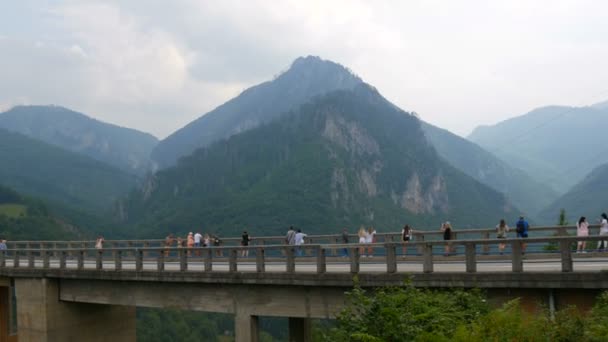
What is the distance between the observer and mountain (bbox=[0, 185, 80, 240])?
→ 164000 mm

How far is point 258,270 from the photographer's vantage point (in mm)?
18578

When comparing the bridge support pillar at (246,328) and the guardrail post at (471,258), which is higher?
the guardrail post at (471,258)

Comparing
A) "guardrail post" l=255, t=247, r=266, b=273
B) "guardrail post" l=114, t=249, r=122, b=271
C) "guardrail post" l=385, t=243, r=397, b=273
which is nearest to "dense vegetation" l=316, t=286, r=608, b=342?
"guardrail post" l=385, t=243, r=397, b=273

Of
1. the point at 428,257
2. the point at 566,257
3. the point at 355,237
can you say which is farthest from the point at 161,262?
the point at 566,257

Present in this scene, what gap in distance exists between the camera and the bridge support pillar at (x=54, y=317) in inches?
975

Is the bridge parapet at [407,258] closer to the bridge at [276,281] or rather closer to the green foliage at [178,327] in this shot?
the bridge at [276,281]

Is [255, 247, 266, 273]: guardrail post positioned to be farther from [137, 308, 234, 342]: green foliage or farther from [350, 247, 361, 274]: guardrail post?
[137, 308, 234, 342]: green foliage

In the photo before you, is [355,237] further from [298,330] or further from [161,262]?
[161,262]

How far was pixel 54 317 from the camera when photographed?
2495cm

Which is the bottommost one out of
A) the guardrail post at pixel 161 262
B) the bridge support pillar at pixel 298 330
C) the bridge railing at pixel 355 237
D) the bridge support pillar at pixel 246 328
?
the bridge support pillar at pixel 298 330

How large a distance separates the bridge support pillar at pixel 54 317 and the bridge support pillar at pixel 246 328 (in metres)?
10.0

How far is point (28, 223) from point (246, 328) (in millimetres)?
174158

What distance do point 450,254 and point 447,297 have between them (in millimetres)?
7356

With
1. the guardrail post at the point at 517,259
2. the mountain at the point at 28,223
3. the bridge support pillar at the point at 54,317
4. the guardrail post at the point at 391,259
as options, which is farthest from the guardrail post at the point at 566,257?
the mountain at the point at 28,223
